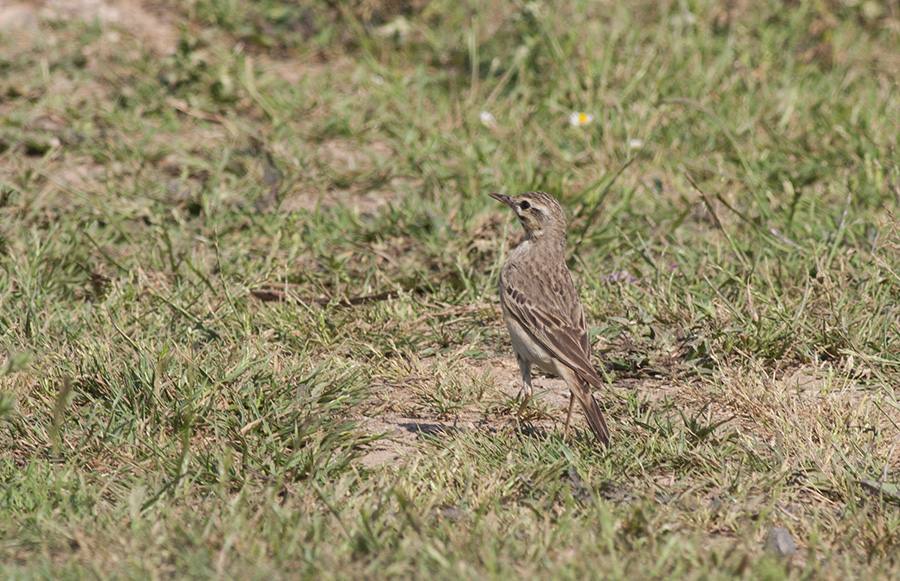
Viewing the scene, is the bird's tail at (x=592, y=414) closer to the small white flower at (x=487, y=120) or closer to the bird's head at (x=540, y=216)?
the bird's head at (x=540, y=216)

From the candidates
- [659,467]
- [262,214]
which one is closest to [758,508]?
[659,467]

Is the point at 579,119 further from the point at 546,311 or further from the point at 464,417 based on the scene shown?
the point at 464,417

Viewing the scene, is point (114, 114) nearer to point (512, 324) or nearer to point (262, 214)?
point (262, 214)

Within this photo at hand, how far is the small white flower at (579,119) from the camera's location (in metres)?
9.13

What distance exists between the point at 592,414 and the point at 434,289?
2210 mm

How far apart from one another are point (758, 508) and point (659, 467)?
58 cm

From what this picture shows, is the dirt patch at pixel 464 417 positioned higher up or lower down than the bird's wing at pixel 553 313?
lower down

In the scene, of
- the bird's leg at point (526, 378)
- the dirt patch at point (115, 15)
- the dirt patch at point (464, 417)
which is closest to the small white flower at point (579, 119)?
the dirt patch at point (464, 417)

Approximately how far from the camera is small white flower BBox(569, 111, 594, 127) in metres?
9.13

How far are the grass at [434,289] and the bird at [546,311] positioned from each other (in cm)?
24

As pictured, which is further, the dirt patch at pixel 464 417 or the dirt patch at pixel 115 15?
the dirt patch at pixel 115 15

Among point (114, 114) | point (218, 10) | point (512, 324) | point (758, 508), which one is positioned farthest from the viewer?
point (218, 10)

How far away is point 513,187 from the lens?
830 cm

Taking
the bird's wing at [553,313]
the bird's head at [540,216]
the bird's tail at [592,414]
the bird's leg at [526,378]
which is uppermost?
the bird's head at [540,216]
